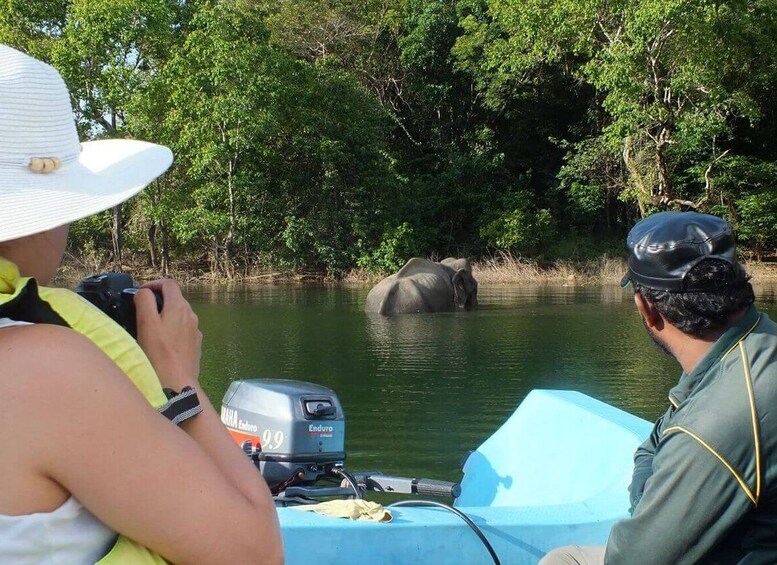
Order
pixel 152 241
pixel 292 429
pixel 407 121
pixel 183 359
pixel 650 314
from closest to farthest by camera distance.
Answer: pixel 183 359 < pixel 650 314 < pixel 292 429 < pixel 152 241 < pixel 407 121

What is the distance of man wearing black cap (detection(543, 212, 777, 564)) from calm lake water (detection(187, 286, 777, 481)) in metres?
4.07

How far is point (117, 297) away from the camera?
1.13 m

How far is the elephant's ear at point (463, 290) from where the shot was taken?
16750mm

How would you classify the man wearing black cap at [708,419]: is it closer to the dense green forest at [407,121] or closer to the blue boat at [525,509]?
the blue boat at [525,509]

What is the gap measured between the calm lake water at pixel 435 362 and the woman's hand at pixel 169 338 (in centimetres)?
473

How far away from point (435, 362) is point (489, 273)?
1440 centimetres

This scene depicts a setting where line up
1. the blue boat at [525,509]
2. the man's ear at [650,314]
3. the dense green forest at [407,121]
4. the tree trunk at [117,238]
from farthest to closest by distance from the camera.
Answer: the tree trunk at [117,238], the dense green forest at [407,121], the blue boat at [525,509], the man's ear at [650,314]

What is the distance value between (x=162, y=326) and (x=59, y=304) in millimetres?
151

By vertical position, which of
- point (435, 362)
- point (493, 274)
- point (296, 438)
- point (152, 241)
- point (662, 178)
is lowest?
point (493, 274)

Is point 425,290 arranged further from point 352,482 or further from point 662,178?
point 352,482

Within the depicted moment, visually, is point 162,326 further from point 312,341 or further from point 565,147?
Result: point 565,147

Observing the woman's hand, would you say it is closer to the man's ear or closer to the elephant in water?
the man's ear

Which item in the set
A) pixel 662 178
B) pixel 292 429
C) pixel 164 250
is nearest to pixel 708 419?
pixel 292 429

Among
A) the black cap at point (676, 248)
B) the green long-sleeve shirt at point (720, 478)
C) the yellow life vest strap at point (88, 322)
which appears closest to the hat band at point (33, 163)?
the yellow life vest strap at point (88, 322)
